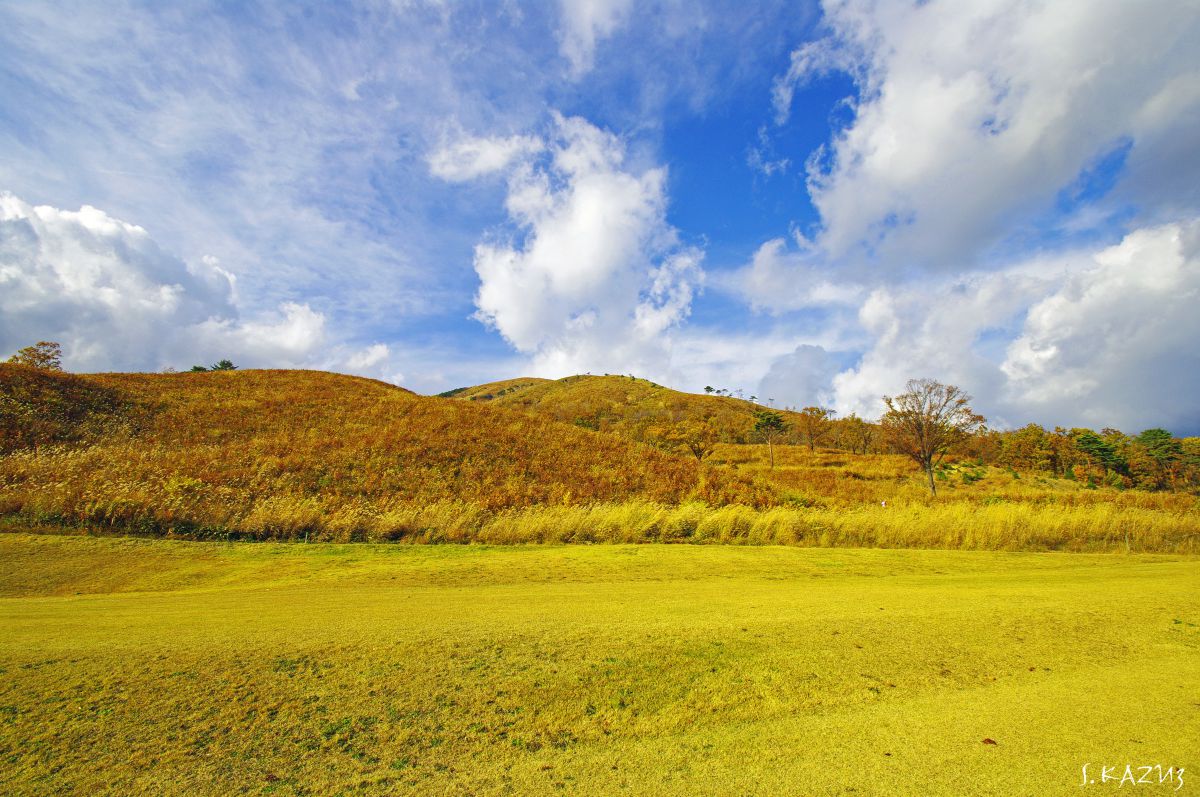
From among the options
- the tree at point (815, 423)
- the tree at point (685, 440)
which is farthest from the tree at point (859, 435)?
the tree at point (685, 440)

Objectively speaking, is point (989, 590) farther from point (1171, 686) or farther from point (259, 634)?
point (259, 634)

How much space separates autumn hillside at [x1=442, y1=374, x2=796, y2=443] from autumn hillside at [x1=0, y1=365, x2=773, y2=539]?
22000mm

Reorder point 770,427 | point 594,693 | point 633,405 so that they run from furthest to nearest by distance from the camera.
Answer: point 633,405, point 770,427, point 594,693

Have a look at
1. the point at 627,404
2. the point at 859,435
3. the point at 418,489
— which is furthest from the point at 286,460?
the point at 627,404

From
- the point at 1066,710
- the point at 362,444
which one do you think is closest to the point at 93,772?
the point at 1066,710

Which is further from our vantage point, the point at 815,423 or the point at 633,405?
the point at 633,405

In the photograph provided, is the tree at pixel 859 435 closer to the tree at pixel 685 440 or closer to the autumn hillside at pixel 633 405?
the autumn hillside at pixel 633 405

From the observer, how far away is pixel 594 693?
289 cm

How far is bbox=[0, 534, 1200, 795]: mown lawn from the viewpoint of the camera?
2.11 m

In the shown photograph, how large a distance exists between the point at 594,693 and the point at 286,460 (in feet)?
55.3

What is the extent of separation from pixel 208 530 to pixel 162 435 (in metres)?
11.8

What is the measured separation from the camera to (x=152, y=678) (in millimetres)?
2822

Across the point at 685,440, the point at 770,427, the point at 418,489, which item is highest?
the point at 770,427

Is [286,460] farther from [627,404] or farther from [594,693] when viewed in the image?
[627,404]
